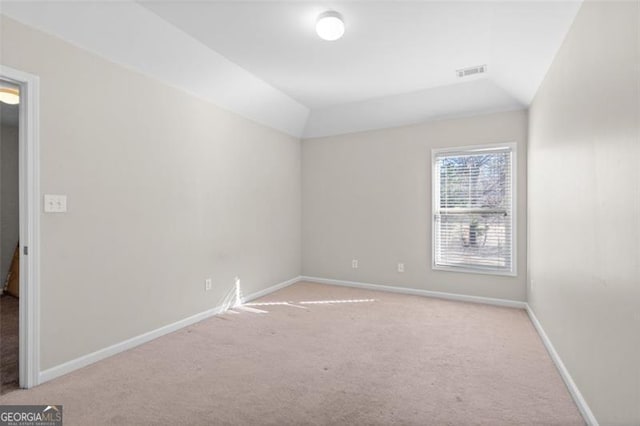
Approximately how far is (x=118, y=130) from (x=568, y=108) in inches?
138

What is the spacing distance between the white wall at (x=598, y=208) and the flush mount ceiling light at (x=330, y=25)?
1584 mm

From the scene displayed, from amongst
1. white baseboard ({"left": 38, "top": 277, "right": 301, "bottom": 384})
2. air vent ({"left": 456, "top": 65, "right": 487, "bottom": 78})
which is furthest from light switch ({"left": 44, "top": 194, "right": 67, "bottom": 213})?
air vent ({"left": 456, "top": 65, "right": 487, "bottom": 78})

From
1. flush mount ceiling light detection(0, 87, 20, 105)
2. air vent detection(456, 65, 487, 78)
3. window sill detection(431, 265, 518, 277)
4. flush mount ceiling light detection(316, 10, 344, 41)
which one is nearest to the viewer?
flush mount ceiling light detection(316, 10, 344, 41)

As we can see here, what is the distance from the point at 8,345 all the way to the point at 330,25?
3804 millimetres

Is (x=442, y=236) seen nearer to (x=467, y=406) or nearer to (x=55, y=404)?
(x=467, y=406)

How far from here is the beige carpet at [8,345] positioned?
83.3 inches

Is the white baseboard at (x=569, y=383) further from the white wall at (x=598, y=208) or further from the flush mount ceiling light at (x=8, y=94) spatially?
the flush mount ceiling light at (x=8, y=94)

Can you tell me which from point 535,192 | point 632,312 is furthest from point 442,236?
point 632,312

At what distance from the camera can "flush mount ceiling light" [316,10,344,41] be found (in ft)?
7.75

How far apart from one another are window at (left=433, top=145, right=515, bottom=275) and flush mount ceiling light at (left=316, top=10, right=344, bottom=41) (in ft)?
7.72

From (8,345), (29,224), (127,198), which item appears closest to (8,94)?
(127,198)

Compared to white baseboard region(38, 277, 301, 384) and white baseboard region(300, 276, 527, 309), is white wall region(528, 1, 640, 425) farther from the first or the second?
white baseboard region(38, 277, 301, 384)

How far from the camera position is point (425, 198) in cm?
430

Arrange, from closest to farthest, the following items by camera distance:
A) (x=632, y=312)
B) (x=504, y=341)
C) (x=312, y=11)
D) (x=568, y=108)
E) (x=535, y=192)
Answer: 1. (x=632, y=312)
2. (x=568, y=108)
3. (x=312, y=11)
4. (x=504, y=341)
5. (x=535, y=192)
